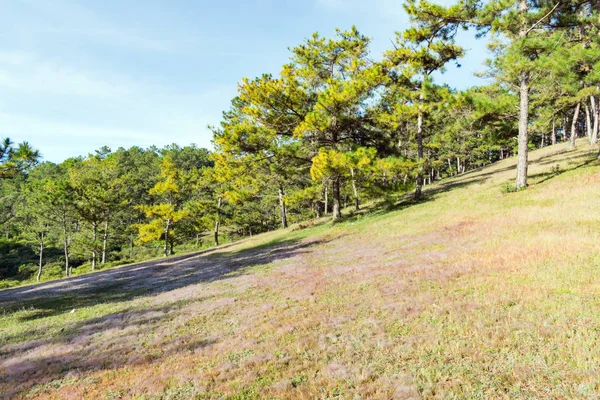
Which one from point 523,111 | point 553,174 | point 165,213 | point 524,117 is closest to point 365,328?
point 524,117

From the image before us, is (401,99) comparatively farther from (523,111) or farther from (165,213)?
(165,213)

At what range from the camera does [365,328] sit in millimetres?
7105

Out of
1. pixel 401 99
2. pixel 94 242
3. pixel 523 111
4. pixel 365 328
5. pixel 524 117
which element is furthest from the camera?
pixel 94 242

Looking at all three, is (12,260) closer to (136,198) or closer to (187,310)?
(136,198)

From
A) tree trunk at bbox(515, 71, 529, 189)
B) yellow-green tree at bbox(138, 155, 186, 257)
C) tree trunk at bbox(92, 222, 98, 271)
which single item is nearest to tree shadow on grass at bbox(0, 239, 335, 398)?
tree trunk at bbox(515, 71, 529, 189)

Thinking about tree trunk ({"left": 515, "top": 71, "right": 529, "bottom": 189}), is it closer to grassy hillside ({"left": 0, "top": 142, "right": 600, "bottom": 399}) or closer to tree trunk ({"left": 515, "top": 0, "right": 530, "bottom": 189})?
tree trunk ({"left": 515, "top": 0, "right": 530, "bottom": 189})

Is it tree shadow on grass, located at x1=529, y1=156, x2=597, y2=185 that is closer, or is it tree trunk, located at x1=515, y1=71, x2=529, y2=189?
tree trunk, located at x1=515, y1=71, x2=529, y2=189

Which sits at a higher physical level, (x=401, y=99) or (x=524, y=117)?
(x=401, y=99)

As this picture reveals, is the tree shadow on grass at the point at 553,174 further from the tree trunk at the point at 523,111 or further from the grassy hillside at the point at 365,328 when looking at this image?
the grassy hillside at the point at 365,328

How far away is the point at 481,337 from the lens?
230 inches

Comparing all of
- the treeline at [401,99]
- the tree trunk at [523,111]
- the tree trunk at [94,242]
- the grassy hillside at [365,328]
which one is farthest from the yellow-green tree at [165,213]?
the tree trunk at [523,111]

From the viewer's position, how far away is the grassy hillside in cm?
501

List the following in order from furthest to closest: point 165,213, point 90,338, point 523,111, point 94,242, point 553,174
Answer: point 94,242, point 165,213, point 553,174, point 523,111, point 90,338

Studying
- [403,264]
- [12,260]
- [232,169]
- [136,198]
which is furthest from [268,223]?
[403,264]
